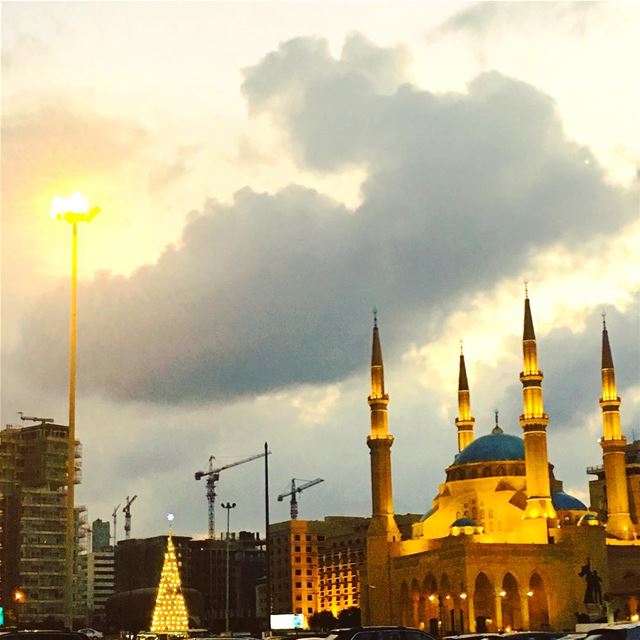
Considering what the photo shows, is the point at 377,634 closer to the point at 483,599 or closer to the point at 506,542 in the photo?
the point at 483,599

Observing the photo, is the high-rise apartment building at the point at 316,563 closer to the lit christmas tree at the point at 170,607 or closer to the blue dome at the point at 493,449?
the blue dome at the point at 493,449

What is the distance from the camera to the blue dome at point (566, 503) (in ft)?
336

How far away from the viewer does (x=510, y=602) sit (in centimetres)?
9431

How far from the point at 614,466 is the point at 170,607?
131 feet

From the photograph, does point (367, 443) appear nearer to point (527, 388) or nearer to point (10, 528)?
point (527, 388)

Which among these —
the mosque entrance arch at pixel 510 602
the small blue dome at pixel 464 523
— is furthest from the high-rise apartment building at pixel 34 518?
the mosque entrance arch at pixel 510 602

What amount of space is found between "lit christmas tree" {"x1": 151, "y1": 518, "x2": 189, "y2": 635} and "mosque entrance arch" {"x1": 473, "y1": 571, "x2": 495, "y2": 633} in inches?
986

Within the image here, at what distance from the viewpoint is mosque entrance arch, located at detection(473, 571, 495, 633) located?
303 ft

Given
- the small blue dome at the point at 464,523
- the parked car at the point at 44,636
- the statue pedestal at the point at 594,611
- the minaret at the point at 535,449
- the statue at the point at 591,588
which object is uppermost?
the minaret at the point at 535,449

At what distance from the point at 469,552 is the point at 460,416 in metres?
26.6

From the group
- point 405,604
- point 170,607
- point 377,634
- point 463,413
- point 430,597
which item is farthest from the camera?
→ point 463,413

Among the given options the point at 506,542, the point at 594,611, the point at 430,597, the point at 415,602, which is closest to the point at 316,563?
the point at 415,602

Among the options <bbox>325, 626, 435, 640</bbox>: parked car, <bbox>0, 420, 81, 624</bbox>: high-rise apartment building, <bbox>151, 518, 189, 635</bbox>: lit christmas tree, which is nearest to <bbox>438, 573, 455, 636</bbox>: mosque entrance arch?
<bbox>151, 518, 189, 635</bbox>: lit christmas tree

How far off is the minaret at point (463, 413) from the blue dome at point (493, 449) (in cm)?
597
